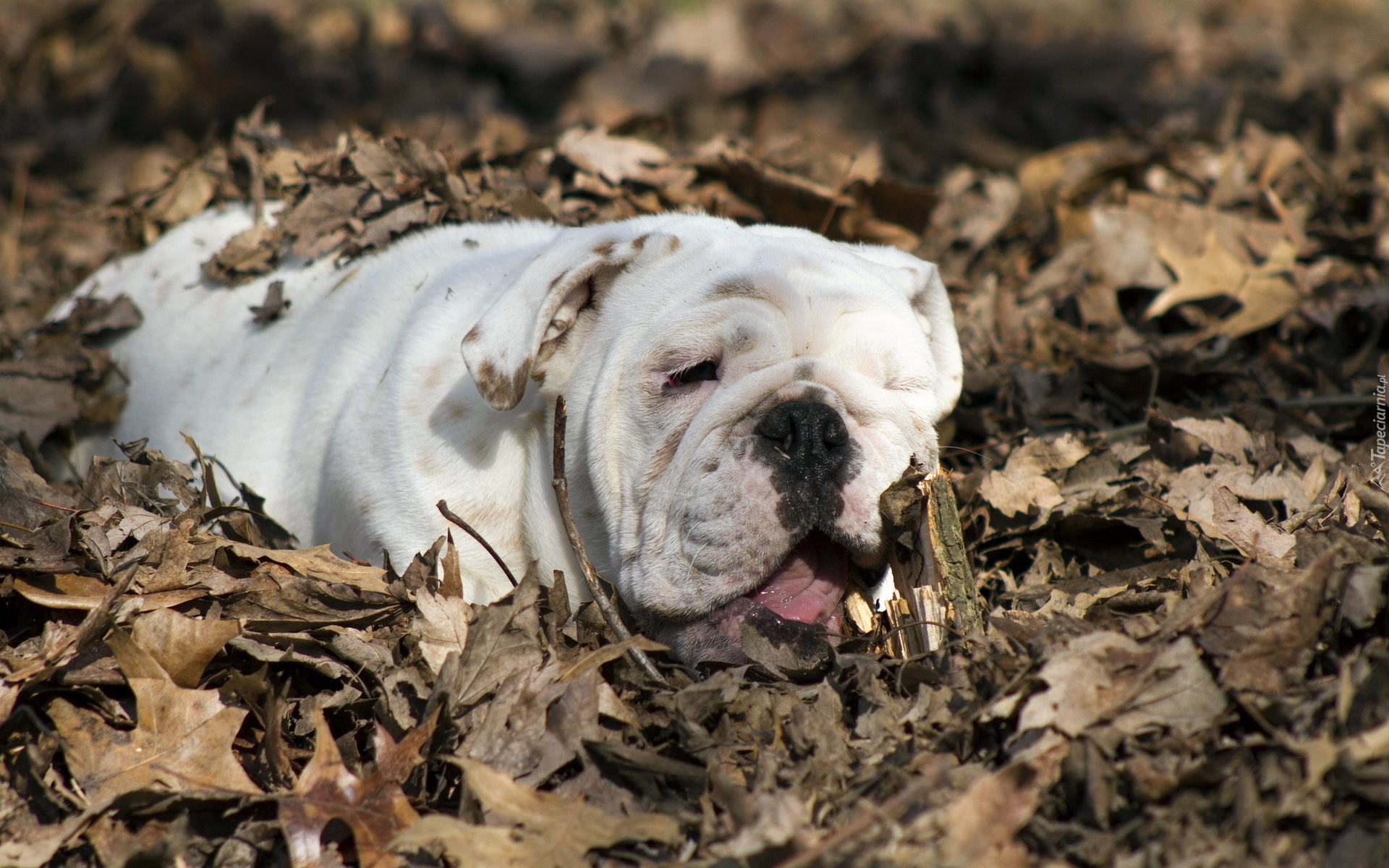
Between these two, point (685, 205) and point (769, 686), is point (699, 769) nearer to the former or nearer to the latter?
point (769, 686)

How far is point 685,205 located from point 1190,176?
9.85 ft

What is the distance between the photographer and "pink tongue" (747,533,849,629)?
304 cm

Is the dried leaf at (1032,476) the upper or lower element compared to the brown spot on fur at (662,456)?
lower

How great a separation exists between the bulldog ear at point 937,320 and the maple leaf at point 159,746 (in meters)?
2.49

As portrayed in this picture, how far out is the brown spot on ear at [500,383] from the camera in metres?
3.24

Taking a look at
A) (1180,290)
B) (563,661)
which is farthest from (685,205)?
(563,661)

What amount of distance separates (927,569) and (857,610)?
30 centimetres

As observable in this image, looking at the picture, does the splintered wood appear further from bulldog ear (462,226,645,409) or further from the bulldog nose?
bulldog ear (462,226,645,409)

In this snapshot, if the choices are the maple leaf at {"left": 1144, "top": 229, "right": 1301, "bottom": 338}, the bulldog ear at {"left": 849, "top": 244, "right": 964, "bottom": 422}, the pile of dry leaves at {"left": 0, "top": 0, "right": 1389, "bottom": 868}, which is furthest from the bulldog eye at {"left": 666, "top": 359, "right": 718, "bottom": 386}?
the maple leaf at {"left": 1144, "top": 229, "right": 1301, "bottom": 338}

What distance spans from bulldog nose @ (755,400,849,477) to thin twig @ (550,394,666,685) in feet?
1.98

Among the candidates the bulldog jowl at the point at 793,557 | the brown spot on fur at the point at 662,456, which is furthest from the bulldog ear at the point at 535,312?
the bulldog jowl at the point at 793,557

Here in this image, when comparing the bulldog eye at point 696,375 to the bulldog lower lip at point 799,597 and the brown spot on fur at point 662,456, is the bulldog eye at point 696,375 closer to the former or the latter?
the brown spot on fur at point 662,456

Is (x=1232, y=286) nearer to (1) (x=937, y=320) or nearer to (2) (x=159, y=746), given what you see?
(1) (x=937, y=320)

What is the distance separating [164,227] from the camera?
5.59 metres
